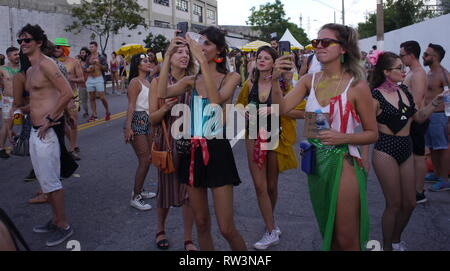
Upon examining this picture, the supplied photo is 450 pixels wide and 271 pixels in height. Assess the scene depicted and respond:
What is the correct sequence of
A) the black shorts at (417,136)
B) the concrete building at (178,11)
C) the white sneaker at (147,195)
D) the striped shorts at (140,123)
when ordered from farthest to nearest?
the concrete building at (178,11), the white sneaker at (147,195), the striped shorts at (140,123), the black shorts at (417,136)

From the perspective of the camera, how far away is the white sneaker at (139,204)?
512 cm

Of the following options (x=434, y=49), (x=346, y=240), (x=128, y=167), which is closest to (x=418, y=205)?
(x=434, y=49)

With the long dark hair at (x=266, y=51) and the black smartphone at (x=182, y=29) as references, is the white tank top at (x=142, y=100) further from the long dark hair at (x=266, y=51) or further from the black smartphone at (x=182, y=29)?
the black smartphone at (x=182, y=29)

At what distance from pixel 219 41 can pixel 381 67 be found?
1507 millimetres

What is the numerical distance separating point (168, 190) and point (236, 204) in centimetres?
146

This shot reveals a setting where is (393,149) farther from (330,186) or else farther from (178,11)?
(178,11)

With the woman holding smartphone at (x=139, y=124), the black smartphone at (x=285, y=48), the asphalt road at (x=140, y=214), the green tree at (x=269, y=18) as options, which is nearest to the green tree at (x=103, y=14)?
the asphalt road at (x=140, y=214)

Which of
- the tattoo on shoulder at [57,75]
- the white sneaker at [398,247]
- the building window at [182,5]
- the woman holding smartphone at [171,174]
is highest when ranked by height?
the building window at [182,5]

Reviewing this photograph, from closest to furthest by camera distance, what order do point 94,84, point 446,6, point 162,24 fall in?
point 94,84, point 446,6, point 162,24

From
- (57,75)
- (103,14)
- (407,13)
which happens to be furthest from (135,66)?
(407,13)

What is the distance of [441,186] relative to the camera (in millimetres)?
5816

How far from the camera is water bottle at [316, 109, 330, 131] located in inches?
116

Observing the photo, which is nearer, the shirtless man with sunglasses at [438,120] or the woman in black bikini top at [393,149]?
the woman in black bikini top at [393,149]

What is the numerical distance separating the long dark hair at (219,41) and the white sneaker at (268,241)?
1666 mm
